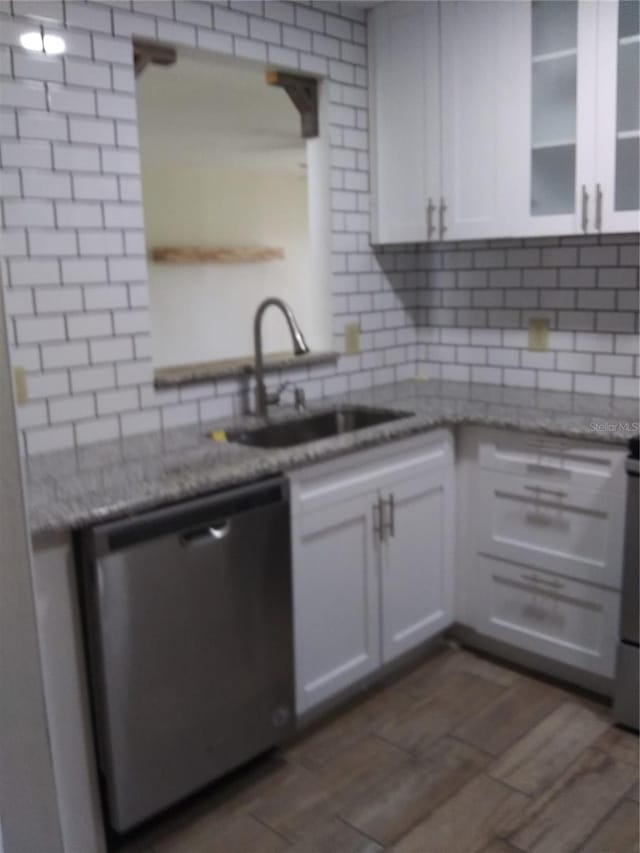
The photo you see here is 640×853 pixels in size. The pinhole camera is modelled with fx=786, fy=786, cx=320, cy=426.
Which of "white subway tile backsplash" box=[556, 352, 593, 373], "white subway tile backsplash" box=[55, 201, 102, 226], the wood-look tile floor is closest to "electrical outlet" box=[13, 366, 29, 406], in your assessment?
"white subway tile backsplash" box=[55, 201, 102, 226]

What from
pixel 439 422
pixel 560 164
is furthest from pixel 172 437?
pixel 560 164

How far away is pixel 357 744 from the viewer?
2.36 meters

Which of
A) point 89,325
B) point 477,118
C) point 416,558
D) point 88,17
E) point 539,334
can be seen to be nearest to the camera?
point 88,17

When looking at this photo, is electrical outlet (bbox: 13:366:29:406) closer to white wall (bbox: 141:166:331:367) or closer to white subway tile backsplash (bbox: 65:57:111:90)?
white subway tile backsplash (bbox: 65:57:111:90)

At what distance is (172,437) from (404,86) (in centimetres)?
161

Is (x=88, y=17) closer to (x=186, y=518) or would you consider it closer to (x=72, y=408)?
(x=72, y=408)

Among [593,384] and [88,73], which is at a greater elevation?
[88,73]

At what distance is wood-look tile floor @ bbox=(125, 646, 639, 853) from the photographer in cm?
197

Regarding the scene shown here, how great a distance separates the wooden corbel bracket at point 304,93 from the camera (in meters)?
2.85

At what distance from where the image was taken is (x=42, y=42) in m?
2.14

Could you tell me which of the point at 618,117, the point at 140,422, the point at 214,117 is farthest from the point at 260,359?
the point at 214,117

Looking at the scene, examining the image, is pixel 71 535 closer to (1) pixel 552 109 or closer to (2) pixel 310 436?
(2) pixel 310 436

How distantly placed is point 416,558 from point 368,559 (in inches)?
9.9

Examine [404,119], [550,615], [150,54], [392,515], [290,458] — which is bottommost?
[550,615]
